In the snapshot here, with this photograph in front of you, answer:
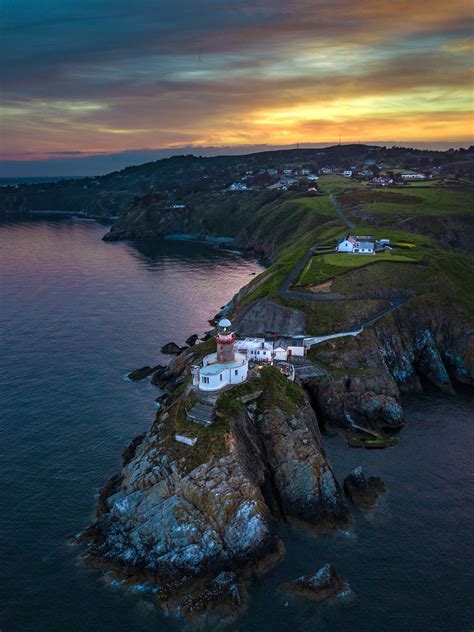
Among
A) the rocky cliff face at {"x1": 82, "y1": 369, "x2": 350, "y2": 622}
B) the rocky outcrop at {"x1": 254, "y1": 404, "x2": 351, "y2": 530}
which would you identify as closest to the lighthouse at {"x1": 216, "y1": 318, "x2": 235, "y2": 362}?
the rocky cliff face at {"x1": 82, "y1": 369, "x2": 350, "y2": 622}

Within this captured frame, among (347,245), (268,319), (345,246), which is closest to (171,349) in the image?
(268,319)

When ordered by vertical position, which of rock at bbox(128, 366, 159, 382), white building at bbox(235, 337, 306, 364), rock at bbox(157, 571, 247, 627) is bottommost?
rock at bbox(157, 571, 247, 627)

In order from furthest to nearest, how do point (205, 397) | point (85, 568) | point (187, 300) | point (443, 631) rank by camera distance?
point (187, 300) < point (205, 397) < point (85, 568) < point (443, 631)

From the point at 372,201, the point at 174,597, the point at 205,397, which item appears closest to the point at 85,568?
the point at 174,597

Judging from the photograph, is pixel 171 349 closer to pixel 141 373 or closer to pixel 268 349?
pixel 141 373

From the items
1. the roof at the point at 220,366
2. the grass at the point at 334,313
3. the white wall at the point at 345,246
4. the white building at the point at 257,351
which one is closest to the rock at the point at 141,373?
the white building at the point at 257,351

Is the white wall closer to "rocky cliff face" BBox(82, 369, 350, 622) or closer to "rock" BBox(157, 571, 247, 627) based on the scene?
"rocky cliff face" BBox(82, 369, 350, 622)

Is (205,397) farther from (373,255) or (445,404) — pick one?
(373,255)
